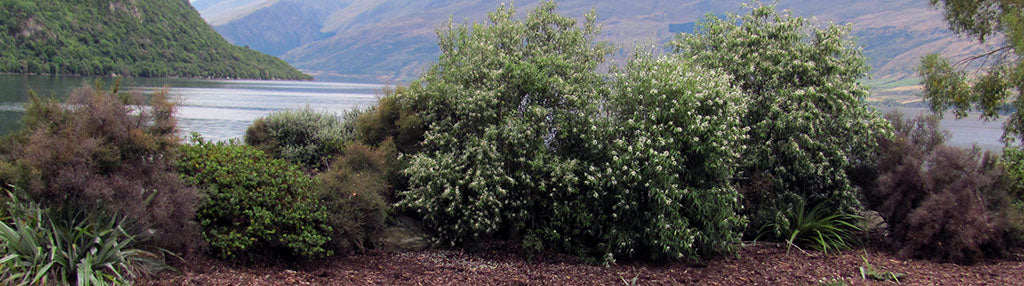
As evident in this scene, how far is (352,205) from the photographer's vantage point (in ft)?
23.4

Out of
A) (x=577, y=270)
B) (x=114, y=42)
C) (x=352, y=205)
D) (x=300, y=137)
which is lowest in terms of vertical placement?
(x=577, y=270)

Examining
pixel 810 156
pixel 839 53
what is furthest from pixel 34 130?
pixel 839 53

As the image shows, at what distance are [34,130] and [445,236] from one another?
451 cm

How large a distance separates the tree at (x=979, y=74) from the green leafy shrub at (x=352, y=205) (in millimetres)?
12637

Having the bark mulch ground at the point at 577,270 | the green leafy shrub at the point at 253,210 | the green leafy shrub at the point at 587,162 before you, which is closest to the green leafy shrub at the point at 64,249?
the bark mulch ground at the point at 577,270

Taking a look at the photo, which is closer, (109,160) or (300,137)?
(109,160)

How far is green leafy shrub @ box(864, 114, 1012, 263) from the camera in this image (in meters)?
7.78

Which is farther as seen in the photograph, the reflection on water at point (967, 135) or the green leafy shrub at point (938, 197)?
the reflection on water at point (967, 135)

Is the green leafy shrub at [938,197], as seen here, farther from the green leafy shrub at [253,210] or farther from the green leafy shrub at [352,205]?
the green leafy shrub at [253,210]

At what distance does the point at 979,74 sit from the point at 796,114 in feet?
31.5

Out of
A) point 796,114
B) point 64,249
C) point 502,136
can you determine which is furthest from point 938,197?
point 64,249

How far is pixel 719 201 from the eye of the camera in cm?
747

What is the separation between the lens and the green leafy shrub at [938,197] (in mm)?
7777

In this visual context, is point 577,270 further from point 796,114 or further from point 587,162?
point 796,114
